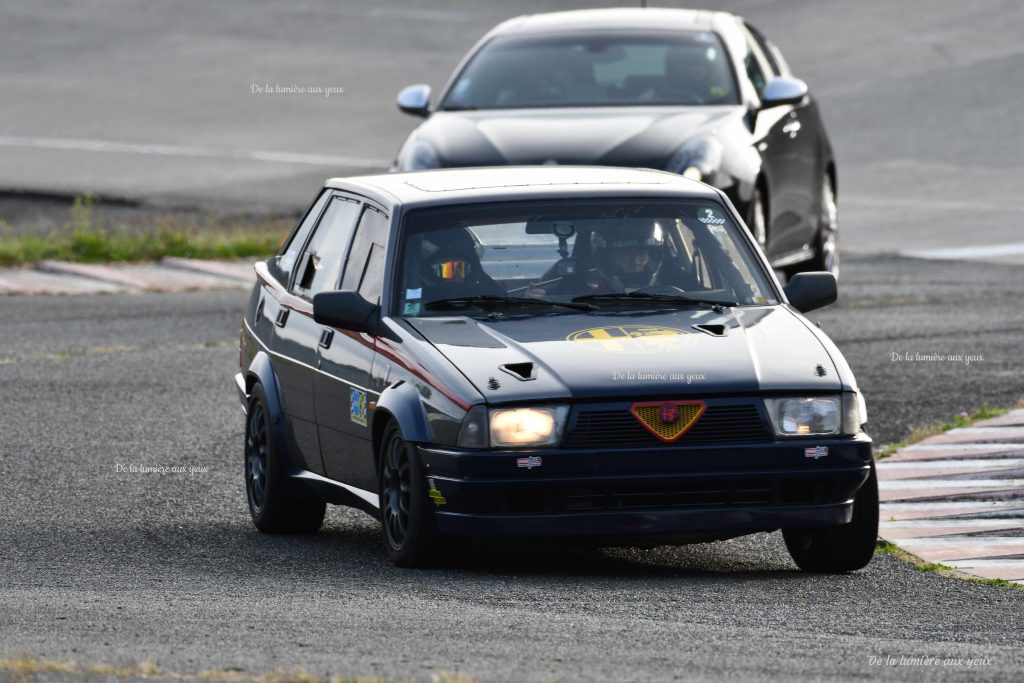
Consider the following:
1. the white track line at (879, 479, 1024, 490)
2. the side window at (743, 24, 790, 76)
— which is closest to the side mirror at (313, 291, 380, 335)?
the white track line at (879, 479, 1024, 490)

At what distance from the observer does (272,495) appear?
356 inches

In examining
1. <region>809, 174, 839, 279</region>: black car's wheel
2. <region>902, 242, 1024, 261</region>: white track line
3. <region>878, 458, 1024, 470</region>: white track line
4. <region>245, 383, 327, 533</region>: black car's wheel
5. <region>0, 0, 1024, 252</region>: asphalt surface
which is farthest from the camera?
<region>0, 0, 1024, 252</region>: asphalt surface

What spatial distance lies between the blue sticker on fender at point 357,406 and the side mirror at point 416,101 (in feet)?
20.6

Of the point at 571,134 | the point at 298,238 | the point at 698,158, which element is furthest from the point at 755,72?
A: the point at 298,238

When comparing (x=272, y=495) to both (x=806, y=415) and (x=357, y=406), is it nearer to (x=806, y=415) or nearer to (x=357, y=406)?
(x=357, y=406)

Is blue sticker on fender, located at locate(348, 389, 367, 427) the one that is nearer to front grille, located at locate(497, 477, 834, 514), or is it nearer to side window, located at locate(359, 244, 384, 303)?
side window, located at locate(359, 244, 384, 303)

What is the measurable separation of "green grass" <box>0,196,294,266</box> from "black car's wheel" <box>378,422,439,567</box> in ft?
36.2

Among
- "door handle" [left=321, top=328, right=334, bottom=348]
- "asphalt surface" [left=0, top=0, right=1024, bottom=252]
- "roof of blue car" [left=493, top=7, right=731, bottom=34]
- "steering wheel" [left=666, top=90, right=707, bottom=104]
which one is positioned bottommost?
"asphalt surface" [left=0, top=0, right=1024, bottom=252]

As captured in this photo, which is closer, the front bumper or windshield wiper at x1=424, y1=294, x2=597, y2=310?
the front bumper

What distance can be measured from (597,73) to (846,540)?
6798 millimetres

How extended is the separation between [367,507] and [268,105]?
75.2 feet

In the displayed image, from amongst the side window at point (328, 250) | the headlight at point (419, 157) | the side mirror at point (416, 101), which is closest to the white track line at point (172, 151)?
the side mirror at point (416, 101)

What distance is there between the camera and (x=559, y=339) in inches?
310

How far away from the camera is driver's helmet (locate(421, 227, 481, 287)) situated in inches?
332
